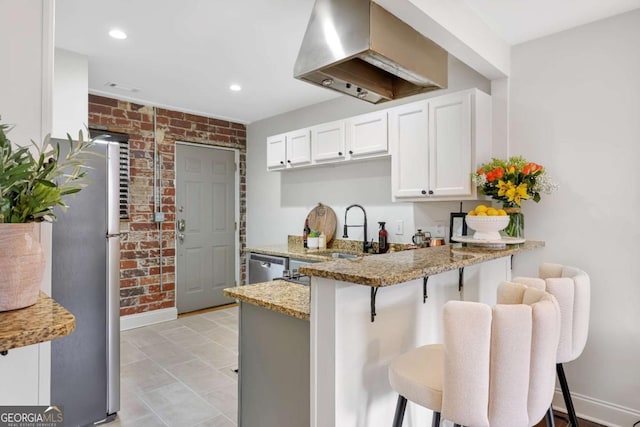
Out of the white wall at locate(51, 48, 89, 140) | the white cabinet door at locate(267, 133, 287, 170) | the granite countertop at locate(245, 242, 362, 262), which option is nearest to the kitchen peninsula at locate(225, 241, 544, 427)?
the granite countertop at locate(245, 242, 362, 262)

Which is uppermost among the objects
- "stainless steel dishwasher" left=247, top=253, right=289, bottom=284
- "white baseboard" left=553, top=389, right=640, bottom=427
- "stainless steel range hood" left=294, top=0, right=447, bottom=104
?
"stainless steel range hood" left=294, top=0, right=447, bottom=104

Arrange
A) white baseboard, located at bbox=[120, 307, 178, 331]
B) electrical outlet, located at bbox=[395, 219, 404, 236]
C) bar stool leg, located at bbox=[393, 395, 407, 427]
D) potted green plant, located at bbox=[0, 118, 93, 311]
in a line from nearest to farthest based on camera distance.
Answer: potted green plant, located at bbox=[0, 118, 93, 311]
bar stool leg, located at bbox=[393, 395, 407, 427]
electrical outlet, located at bbox=[395, 219, 404, 236]
white baseboard, located at bbox=[120, 307, 178, 331]

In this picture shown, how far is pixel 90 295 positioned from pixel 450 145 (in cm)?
262

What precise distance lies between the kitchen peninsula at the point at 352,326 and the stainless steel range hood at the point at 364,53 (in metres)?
0.96

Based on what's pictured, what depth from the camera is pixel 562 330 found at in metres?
1.69

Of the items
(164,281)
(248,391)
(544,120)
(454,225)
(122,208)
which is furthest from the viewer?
(164,281)

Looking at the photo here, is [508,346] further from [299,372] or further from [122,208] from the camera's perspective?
[122,208]

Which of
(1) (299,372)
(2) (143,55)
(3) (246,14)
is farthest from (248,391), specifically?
(2) (143,55)

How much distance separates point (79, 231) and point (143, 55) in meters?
1.61

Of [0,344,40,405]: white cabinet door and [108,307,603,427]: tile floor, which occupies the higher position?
[0,344,40,405]: white cabinet door

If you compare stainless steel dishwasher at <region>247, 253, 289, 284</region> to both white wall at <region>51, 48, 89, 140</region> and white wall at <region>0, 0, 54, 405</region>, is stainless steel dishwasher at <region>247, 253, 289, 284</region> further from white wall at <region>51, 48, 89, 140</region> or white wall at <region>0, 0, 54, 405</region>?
white wall at <region>0, 0, 54, 405</region>

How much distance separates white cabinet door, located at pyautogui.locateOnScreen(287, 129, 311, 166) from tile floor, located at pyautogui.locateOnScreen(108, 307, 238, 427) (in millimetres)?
2009

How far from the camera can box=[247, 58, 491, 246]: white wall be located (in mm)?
3332

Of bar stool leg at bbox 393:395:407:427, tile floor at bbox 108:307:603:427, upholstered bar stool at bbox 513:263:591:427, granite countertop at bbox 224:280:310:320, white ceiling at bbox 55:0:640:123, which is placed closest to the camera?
bar stool leg at bbox 393:395:407:427
